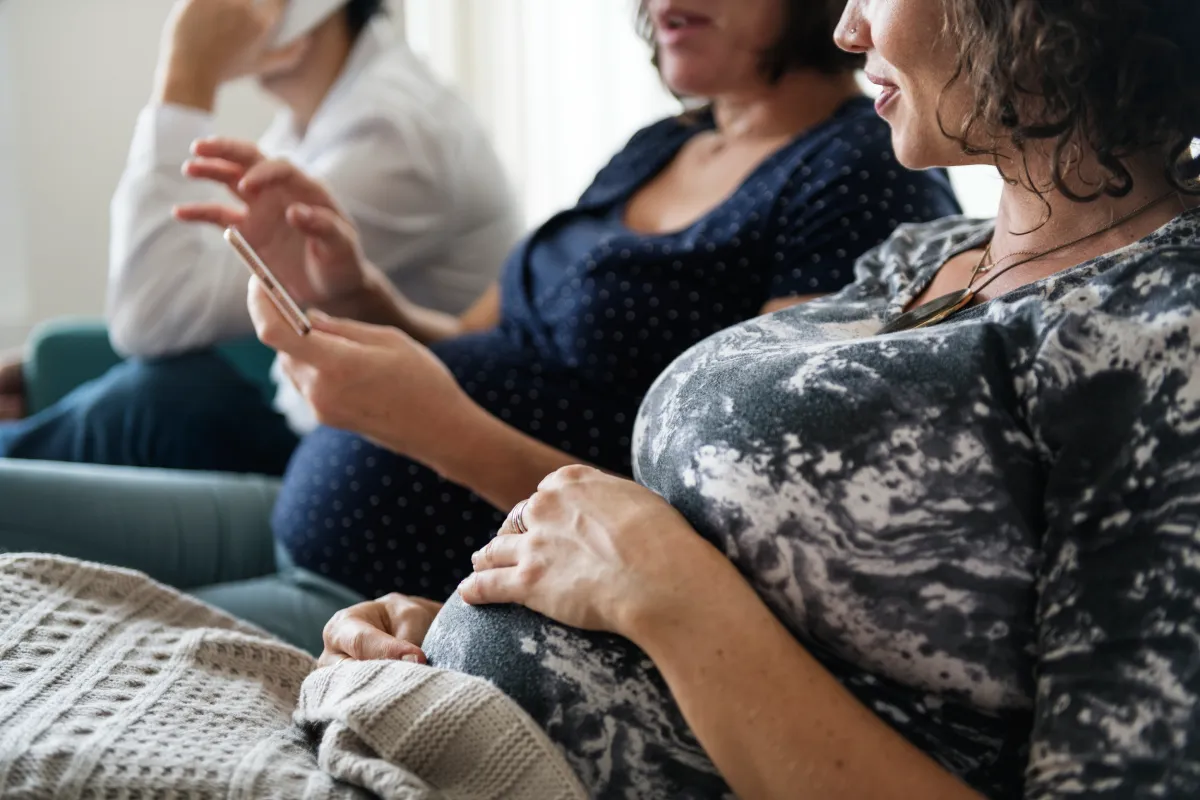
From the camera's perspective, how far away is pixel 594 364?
119 cm

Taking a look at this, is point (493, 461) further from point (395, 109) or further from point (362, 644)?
point (395, 109)

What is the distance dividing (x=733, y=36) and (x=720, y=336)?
0.49m

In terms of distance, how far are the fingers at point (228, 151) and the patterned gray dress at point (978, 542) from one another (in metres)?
0.73

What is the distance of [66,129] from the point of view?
2.91 metres

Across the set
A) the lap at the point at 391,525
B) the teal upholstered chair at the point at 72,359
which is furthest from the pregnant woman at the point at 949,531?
the teal upholstered chair at the point at 72,359

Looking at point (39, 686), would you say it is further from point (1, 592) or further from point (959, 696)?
point (959, 696)

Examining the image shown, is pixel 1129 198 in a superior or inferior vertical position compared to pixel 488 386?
superior

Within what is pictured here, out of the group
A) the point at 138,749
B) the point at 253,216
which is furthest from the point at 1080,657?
the point at 253,216

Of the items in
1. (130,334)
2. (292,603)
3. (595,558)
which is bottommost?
(292,603)

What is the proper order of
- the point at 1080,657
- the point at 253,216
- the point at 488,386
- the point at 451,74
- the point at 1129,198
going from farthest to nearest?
the point at 451,74 → the point at 253,216 → the point at 488,386 → the point at 1129,198 → the point at 1080,657

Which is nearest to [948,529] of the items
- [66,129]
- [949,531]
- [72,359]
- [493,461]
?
[949,531]

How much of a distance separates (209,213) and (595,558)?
0.76 meters

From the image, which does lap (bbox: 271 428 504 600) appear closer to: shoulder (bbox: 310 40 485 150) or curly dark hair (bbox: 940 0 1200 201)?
shoulder (bbox: 310 40 485 150)

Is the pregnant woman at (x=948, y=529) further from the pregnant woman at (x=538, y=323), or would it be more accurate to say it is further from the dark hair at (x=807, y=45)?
the dark hair at (x=807, y=45)
